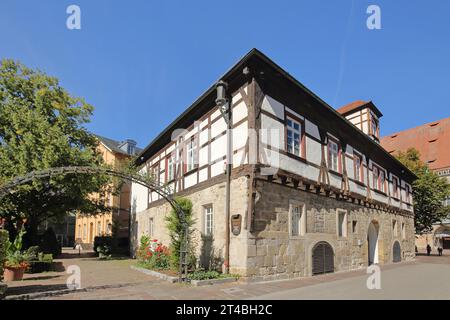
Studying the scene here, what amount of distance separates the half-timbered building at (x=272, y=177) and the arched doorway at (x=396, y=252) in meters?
3.79

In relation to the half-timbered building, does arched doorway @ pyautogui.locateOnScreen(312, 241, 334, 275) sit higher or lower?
lower

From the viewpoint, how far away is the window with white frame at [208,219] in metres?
12.0

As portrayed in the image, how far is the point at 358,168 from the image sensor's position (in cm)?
1681

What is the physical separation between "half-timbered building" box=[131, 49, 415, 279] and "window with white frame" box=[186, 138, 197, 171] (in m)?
0.04

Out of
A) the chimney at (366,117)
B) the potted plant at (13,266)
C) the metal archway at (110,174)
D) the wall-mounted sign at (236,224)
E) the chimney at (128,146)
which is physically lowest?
the potted plant at (13,266)

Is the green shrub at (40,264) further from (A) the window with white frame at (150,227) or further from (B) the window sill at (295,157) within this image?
(B) the window sill at (295,157)

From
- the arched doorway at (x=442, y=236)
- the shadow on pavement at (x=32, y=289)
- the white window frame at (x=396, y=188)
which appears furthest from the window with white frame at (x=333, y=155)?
the arched doorway at (x=442, y=236)

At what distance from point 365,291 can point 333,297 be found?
1.35 metres

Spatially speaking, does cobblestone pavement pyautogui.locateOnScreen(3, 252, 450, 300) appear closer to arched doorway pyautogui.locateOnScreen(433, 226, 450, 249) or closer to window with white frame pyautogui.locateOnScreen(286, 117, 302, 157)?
window with white frame pyautogui.locateOnScreen(286, 117, 302, 157)

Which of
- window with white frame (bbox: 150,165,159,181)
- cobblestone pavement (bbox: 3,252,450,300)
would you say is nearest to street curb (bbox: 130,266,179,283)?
cobblestone pavement (bbox: 3,252,450,300)

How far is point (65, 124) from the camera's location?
18844 millimetres

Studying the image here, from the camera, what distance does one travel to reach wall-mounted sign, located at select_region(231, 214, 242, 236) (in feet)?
32.1
